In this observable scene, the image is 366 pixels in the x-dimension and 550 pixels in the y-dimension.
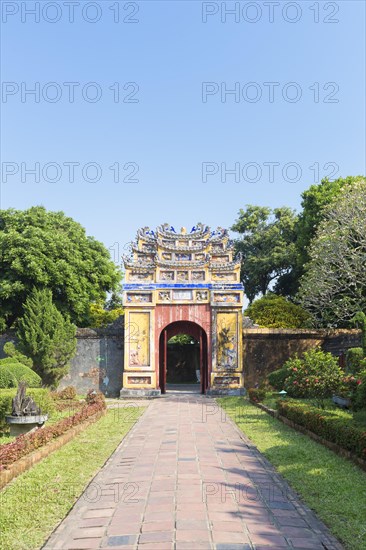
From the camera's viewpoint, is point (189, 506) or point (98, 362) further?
point (98, 362)

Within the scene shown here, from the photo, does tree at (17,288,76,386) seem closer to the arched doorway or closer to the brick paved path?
the arched doorway

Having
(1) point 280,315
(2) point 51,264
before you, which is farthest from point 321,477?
(1) point 280,315

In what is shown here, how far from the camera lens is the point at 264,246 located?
34.2m

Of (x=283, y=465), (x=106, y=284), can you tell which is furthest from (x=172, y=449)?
(x=106, y=284)

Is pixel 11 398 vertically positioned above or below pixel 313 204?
below

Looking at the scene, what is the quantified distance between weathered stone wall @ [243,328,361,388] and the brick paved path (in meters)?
11.8

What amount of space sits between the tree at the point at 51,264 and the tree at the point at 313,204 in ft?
32.0

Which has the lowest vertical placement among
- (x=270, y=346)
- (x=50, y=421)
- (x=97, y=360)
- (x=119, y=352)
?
(x=50, y=421)

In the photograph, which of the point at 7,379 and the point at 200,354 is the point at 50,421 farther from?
the point at 200,354

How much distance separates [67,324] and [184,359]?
1487 cm

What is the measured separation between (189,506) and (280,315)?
67.2ft

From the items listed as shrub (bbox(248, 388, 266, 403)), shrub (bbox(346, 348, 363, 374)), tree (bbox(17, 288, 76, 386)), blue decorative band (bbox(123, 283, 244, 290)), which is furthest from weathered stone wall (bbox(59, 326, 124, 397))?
shrub (bbox(346, 348, 363, 374))

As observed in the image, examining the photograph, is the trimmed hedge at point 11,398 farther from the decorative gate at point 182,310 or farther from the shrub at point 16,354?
the decorative gate at point 182,310

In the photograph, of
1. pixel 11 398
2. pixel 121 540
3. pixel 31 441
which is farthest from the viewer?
pixel 11 398
